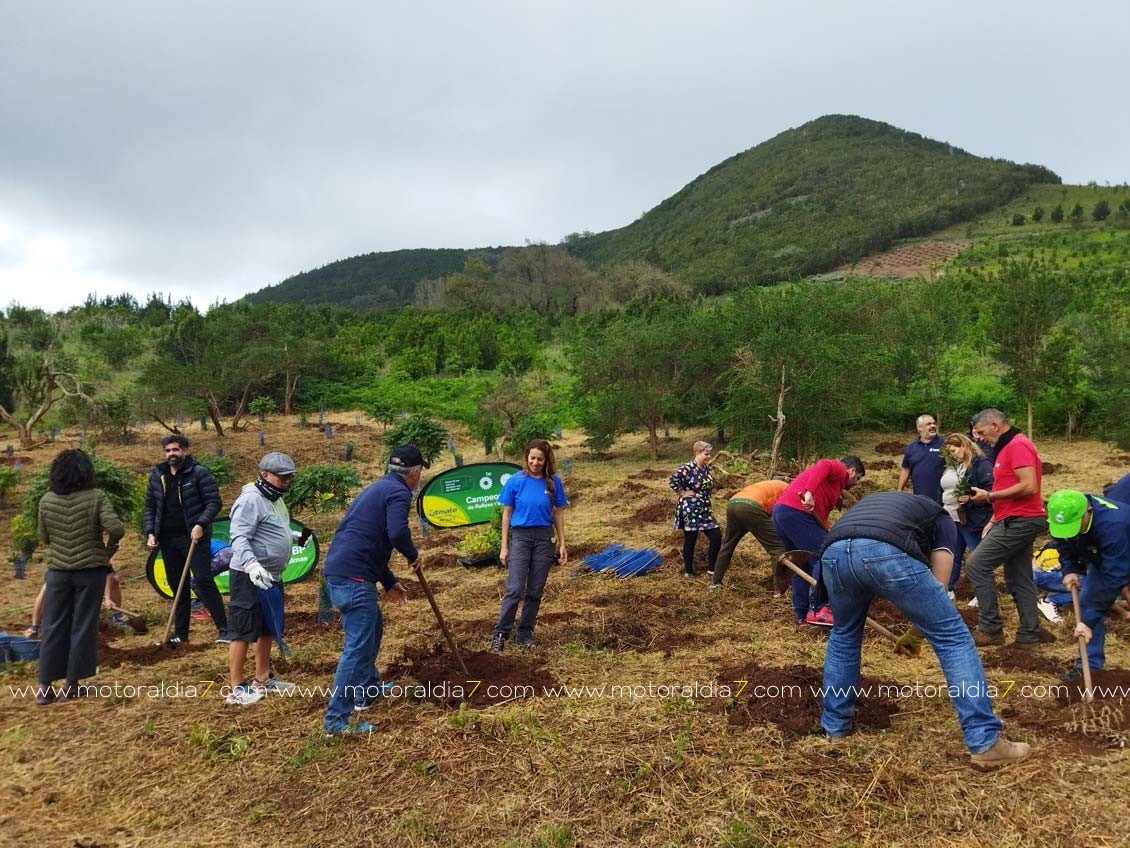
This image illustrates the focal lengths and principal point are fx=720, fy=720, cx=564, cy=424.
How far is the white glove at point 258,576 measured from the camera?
161 inches

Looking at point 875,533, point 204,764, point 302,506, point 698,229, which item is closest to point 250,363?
point 302,506

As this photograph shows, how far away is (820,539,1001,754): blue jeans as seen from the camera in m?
3.19

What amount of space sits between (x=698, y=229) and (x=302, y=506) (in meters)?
81.3

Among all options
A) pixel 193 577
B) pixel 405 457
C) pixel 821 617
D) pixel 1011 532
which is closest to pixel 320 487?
pixel 193 577

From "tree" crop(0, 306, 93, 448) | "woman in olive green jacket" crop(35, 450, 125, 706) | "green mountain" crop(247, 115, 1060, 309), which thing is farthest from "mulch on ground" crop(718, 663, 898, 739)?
"green mountain" crop(247, 115, 1060, 309)

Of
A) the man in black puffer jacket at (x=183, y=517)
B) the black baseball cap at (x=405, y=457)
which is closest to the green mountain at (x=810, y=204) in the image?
the man in black puffer jacket at (x=183, y=517)

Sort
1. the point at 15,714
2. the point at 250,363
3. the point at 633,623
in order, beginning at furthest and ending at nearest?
the point at 250,363 → the point at 633,623 → the point at 15,714

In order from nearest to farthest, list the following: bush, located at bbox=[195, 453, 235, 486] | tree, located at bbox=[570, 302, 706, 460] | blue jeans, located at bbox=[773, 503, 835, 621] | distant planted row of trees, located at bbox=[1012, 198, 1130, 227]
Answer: blue jeans, located at bbox=[773, 503, 835, 621] → bush, located at bbox=[195, 453, 235, 486] → tree, located at bbox=[570, 302, 706, 460] → distant planted row of trees, located at bbox=[1012, 198, 1130, 227]

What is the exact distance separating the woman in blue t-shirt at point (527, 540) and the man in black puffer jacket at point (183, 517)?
2371mm

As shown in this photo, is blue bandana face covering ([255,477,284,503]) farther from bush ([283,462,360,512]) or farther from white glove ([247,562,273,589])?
bush ([283,462,360,512])

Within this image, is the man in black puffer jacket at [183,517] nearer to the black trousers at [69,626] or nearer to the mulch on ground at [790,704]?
the black trousers at [69,626]

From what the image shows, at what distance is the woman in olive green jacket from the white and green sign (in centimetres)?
602

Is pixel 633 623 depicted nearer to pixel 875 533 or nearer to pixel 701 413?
pixel 875 533

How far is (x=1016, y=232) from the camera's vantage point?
178 feet
